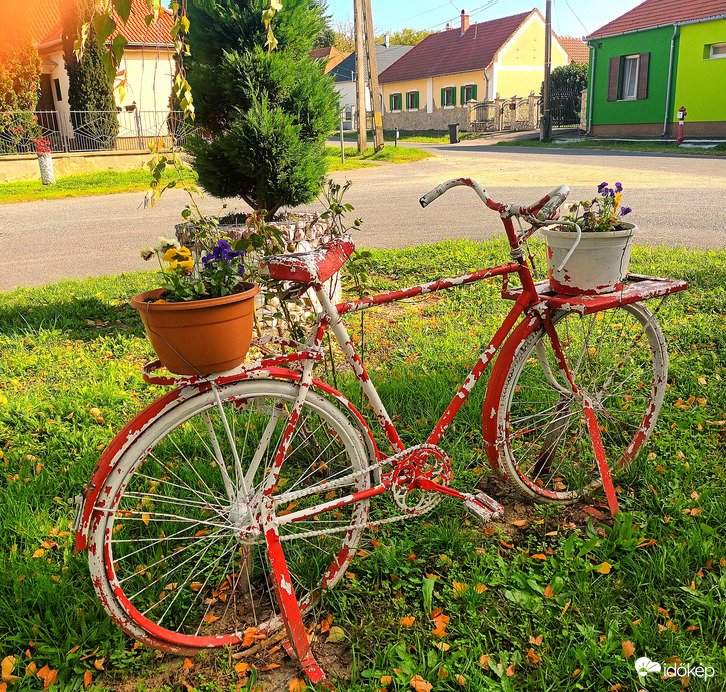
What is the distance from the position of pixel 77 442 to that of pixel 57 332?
2.16 metres

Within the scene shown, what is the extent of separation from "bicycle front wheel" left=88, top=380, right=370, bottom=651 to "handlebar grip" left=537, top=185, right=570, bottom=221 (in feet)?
3.35

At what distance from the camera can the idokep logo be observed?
2.02 meters

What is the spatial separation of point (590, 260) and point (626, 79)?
26.2 metres

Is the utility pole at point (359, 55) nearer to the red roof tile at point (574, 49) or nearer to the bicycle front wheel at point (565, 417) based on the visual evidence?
the bicycle front wheel at point (565, 417)

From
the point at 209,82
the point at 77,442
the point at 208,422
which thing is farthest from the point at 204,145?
the point at 208,422

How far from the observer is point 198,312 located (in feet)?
5.90

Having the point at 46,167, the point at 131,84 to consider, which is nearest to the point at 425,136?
the point at 131,84

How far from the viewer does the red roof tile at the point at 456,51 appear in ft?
124

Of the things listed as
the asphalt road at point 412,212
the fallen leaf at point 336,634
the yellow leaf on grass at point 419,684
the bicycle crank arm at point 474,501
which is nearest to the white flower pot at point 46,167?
the asphalt road at point 412,212

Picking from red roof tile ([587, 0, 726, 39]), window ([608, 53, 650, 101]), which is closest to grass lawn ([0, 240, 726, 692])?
red roof tile ([587, 0, 726, 39])

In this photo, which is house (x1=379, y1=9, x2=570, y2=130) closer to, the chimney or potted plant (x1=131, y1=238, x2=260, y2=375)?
the chimney

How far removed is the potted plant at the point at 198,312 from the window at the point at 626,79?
25.7 metres

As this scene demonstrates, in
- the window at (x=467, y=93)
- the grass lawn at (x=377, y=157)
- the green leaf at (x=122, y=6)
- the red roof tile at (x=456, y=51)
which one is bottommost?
the grass lawn at (x=377, y=157)

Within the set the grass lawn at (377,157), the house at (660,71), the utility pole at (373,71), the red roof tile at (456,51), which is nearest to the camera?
the grass lawn at (377,157)
